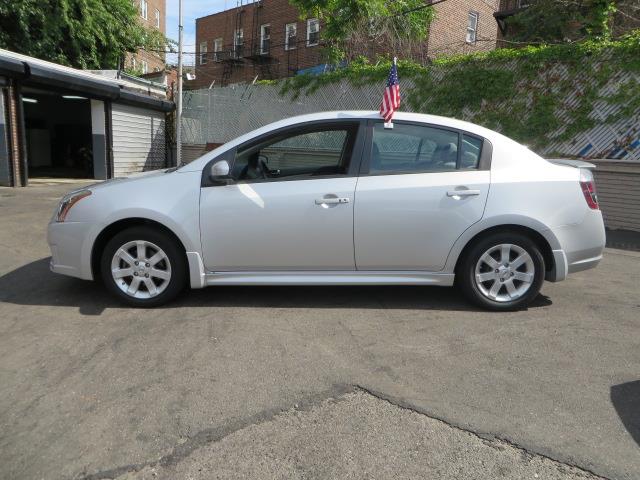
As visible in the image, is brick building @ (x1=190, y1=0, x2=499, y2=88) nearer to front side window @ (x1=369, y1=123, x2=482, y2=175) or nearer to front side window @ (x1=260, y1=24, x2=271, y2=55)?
front side window @ (x1=260, y1=24, x2=271, y2=55)

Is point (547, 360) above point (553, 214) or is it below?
below

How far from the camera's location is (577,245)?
14.7 ft

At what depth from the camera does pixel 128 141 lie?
17.4 meters

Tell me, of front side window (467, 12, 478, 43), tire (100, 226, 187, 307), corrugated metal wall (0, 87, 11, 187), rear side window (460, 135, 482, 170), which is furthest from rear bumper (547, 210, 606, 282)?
front side window (467, 12, 478, 43)

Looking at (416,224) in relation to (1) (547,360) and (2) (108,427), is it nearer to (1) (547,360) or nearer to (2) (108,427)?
(1) (547,360)

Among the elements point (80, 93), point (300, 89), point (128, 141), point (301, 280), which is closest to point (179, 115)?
point (128, 141)

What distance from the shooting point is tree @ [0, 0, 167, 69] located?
724 inches

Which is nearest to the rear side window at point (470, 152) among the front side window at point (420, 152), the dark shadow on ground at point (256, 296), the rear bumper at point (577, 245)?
the front side window at point (420, 152)

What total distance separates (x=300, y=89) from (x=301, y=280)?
34.7 feet

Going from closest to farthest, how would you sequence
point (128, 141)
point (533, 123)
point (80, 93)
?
point (533, 123) < point (80, 93) < point (128, 141)

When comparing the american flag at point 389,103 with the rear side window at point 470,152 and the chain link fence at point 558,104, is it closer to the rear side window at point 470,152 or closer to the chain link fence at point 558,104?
the rear side window at point 470,152

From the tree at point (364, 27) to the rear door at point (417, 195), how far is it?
11.7m

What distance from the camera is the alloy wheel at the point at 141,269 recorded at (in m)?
4.46

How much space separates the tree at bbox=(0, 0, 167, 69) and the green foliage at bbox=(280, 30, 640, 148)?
14.5 m
